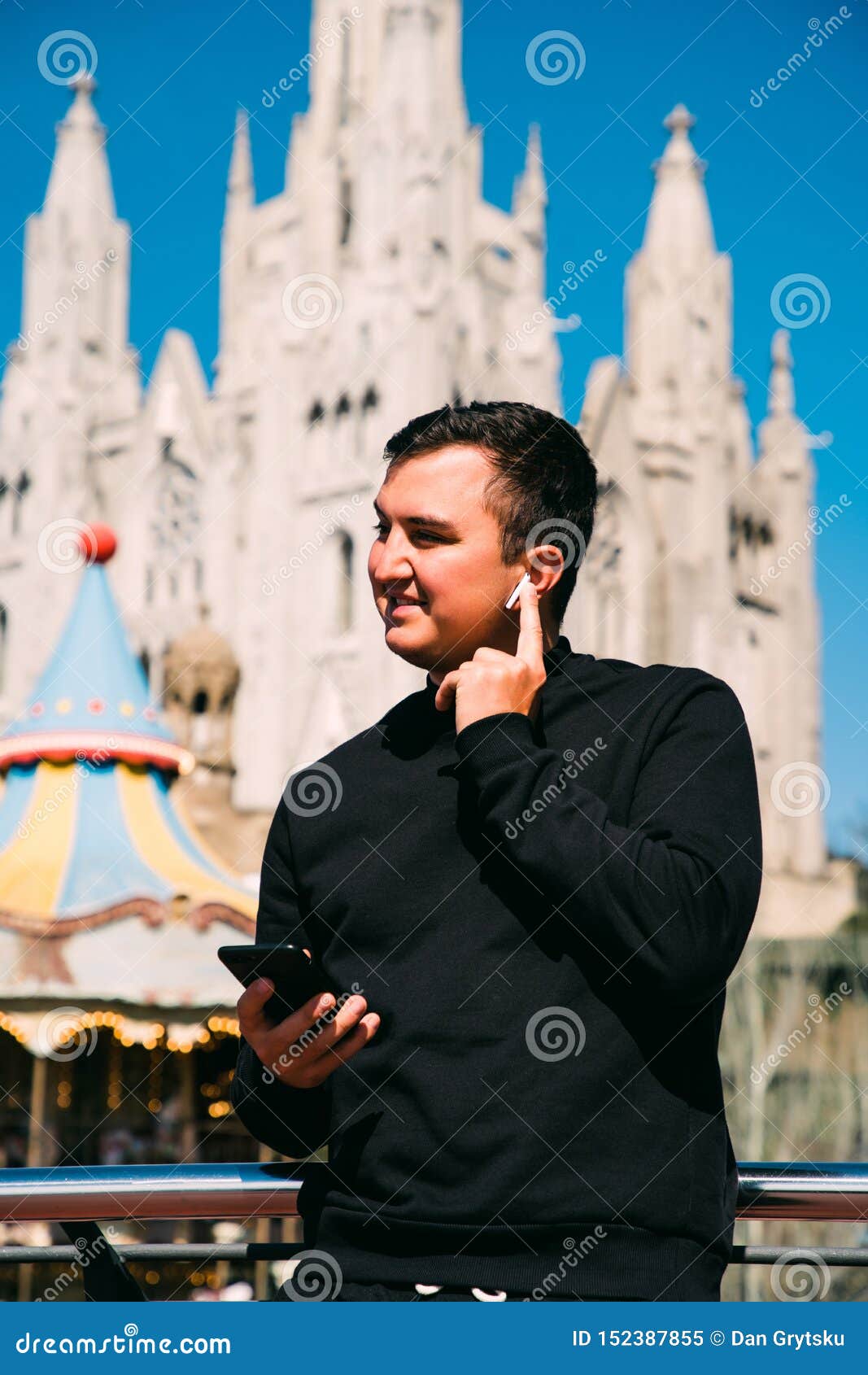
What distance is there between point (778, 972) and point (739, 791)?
26197mm

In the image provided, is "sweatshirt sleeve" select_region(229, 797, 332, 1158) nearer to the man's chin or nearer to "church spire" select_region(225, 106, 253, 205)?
the man's chin

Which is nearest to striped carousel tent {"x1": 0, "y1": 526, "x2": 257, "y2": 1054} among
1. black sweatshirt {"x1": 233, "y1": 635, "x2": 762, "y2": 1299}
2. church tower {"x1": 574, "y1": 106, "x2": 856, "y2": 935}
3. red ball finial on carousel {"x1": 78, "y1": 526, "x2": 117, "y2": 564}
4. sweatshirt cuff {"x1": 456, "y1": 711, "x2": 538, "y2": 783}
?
red ball finial on carousel {"x1": 78, "y1": 526, "x2": 117, "y2": 564}

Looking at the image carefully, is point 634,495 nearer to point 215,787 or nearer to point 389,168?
point 389,168

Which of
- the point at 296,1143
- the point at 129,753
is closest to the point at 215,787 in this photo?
the point at 129,753

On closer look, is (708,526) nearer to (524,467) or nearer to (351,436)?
(351,436)

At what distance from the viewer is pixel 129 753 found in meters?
13.1

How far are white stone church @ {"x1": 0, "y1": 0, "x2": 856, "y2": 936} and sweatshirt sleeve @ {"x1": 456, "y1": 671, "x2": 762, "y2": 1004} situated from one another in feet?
83.1

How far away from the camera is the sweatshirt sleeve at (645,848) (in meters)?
1.75

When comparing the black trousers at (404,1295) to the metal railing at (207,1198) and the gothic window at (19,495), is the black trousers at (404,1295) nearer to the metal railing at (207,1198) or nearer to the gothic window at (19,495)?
the metal railing at (207,1198)

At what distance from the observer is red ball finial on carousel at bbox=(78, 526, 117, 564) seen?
49.3 ft

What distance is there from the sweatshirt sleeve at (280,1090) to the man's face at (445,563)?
1.02 ft

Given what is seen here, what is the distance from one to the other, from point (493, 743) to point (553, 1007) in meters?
0.32

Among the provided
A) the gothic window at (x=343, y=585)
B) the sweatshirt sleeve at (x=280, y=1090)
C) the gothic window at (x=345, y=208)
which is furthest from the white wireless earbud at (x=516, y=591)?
the gothic window at (x=345, y=208)

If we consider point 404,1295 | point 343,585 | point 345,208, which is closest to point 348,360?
point 345,208
